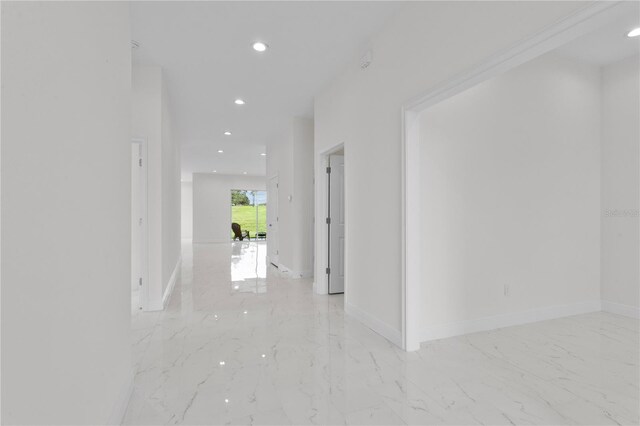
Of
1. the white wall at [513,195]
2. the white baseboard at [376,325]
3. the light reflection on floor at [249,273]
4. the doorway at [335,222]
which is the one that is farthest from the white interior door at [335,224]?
the white wall at [513,195]

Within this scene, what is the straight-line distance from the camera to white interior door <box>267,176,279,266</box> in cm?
720

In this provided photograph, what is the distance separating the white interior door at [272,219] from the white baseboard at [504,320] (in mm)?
4443

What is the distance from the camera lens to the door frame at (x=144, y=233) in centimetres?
381

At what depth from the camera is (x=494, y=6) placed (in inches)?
76.3

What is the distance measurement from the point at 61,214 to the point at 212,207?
1299cm

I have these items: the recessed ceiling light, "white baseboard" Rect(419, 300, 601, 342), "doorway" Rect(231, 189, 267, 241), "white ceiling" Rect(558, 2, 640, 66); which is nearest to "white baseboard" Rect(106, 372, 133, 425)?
"white baseboard" Rect(419, 300, 601, 342)

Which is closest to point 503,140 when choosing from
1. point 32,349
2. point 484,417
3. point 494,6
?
point 494,6

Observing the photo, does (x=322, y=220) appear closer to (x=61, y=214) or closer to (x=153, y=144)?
(x=153, y=144)

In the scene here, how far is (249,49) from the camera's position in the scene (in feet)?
11.5

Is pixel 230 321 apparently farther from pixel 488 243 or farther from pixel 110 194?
pixel 488 243

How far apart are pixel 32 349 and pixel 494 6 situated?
267 centimetres

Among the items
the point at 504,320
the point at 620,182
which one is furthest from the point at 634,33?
the point at 504,320

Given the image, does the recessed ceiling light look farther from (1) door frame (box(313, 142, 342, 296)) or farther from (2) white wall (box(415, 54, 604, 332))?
(2) white wall (box(415, 54, 604, 332))

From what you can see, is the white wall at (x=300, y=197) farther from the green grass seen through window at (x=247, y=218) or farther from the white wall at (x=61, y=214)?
the green grass seen through window at (x=247, y=218)
